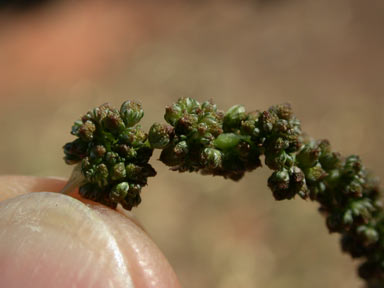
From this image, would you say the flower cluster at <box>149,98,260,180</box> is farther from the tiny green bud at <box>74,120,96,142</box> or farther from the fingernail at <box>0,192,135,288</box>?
the fingernail at <box>0,192,135,288</box>

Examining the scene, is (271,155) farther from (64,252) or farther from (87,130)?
(64,252)

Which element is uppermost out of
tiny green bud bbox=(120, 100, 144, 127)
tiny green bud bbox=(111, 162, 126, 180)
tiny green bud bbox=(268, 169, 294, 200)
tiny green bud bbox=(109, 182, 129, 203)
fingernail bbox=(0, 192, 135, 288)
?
tiny green bud bbox=(120, 100, 144, 127)

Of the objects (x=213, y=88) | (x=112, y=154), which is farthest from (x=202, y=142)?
(x=213, y=88)

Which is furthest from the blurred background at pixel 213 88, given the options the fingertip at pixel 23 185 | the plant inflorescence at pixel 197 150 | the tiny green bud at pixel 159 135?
the tiny green bud at pixel 159 135

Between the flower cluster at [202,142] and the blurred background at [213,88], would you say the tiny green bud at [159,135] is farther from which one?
the blurred background at [213,88]

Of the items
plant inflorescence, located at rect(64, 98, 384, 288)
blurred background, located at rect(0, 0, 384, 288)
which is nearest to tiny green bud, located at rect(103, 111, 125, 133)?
plant inflorescence, located at rect(64, 98, 384, 288)
